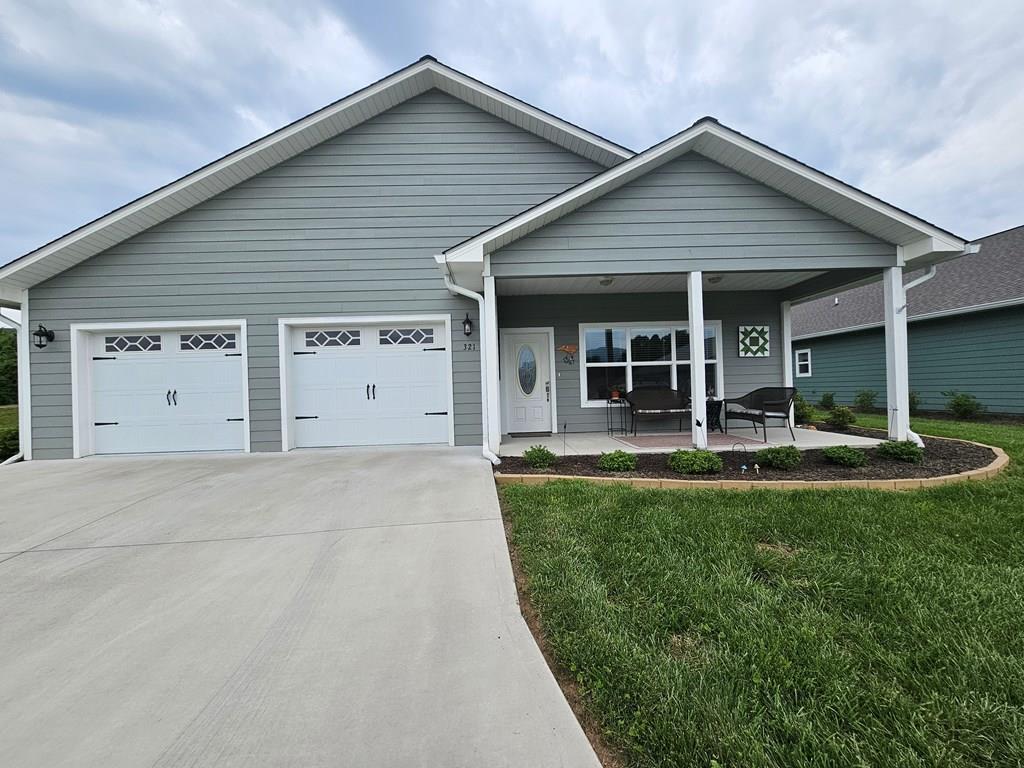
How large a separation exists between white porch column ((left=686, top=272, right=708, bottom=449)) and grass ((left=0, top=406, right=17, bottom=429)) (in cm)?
1515

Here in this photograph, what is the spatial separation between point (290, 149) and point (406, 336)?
143 inches

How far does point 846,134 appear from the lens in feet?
54.7

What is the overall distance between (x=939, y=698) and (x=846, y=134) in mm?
21595

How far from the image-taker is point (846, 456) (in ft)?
16.9

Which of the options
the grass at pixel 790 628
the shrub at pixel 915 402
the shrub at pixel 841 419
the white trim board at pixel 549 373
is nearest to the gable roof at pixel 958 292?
the shrub at pixel 915 402

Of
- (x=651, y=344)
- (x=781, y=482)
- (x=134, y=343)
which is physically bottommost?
(x=781, y=482)

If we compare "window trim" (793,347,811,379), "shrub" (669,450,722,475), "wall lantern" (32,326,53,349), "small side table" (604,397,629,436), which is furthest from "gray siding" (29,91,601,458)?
"window trim" (793,347,811,379)

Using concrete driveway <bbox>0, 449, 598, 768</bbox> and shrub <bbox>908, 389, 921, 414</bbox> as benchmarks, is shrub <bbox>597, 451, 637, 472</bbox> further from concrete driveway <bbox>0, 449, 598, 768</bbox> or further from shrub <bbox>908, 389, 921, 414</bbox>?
shrub <bbox>908, 389, 921, 414</bbox>

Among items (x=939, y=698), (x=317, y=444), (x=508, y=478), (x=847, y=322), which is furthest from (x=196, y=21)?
(x=847, y=322)

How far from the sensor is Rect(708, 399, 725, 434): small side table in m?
7.71

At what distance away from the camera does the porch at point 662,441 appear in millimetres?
6259

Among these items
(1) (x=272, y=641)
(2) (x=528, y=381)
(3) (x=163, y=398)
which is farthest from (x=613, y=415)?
(3) (x=163, y=398)

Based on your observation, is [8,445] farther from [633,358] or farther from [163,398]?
[633,358]

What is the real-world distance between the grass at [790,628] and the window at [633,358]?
4.70 meters
